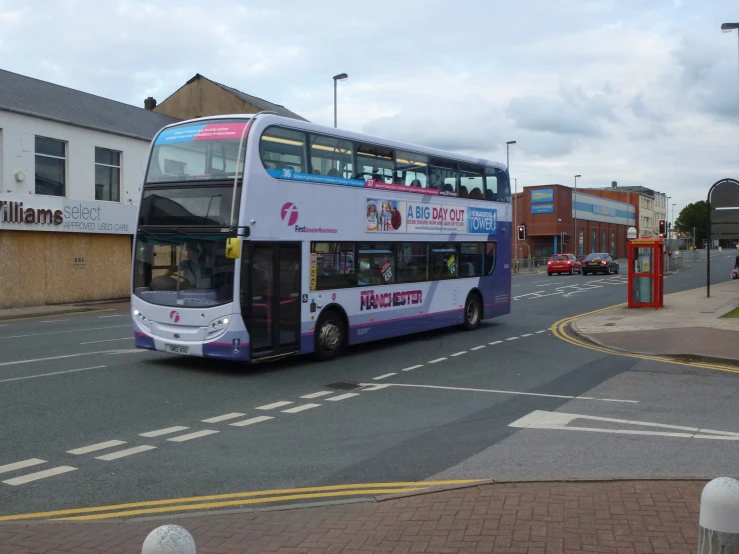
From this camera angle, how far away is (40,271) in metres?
27.0

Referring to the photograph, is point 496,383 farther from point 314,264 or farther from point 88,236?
point 88,236

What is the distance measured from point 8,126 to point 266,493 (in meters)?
23.7

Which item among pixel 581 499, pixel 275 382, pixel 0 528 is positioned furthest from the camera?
pixel 275 382

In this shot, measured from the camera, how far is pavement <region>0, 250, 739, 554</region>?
16.8 feet

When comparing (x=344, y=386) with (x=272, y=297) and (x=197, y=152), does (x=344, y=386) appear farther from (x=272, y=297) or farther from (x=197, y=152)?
(x=197, y=152)

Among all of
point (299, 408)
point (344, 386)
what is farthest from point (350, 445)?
point (344, 386)

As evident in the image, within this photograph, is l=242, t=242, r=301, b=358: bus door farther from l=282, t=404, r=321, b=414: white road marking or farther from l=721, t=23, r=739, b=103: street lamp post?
l=721, t=23, r=739, b=103: street lamp post

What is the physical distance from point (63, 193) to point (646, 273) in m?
20.9

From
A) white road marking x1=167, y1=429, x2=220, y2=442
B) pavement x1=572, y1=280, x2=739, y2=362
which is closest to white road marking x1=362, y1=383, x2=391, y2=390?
white road marking x1=167, y1=429, x2=220, y2=442

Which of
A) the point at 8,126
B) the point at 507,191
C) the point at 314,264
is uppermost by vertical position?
the point at 8,126

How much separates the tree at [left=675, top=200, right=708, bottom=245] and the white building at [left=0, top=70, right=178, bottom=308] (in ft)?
480

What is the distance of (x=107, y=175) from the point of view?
3019cm

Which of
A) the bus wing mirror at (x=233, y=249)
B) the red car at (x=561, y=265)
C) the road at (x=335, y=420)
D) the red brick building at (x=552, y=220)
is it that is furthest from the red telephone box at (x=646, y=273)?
the red brick building at (x=552, y=220)

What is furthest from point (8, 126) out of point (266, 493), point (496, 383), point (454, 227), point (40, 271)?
point (266, 493)
